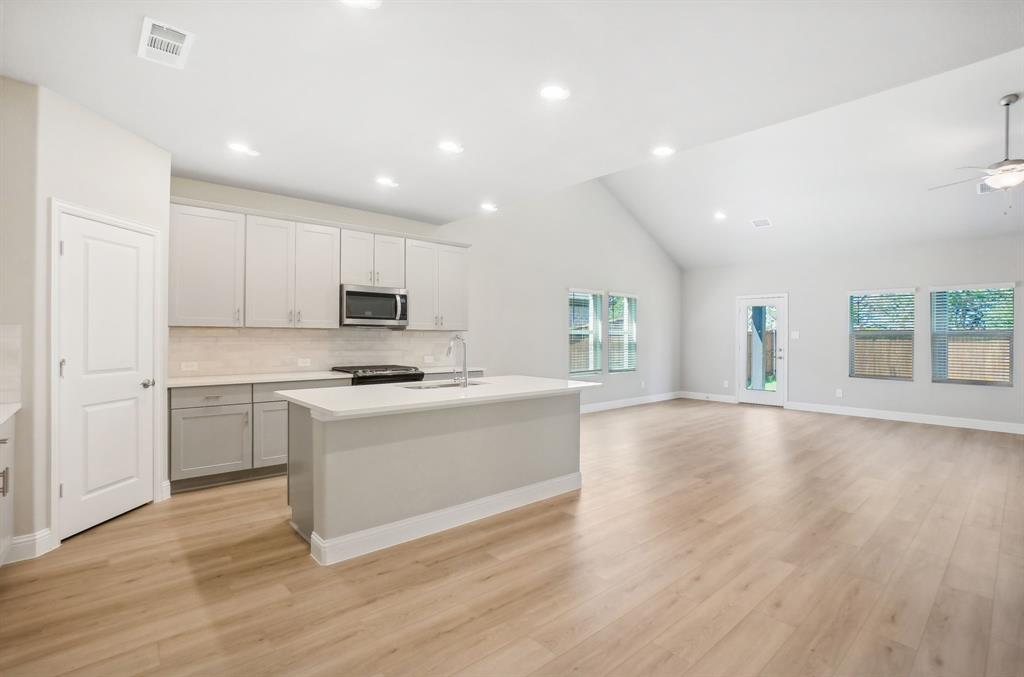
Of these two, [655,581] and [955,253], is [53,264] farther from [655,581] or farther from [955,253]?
[955,253]

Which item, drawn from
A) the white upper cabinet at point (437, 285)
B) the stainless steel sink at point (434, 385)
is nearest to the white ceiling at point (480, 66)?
the white upper cabinet at point (437, 285)

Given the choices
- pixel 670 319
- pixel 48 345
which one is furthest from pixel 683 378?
pixel 48 345

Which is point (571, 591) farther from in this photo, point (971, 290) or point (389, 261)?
point (971, 290)

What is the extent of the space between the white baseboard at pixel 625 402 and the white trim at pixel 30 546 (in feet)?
20.3

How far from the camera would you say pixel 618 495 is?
3.93 m

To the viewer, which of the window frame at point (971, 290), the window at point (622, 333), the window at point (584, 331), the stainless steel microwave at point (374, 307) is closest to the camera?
the stainless steel microwave at point (374, 307)

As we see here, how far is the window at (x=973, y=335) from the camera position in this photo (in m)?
6.82

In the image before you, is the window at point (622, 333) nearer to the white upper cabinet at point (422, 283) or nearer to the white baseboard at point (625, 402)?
the white baseboard at point (625, 402)

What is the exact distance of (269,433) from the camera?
4328 millimetres

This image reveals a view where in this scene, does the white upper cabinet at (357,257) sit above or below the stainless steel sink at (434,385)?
above

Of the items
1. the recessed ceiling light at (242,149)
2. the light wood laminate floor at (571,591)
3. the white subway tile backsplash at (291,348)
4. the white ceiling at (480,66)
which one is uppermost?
the white ceiling at (480,66)

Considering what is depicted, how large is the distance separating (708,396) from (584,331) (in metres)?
3.36

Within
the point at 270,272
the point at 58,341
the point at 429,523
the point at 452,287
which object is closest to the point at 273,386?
the point at 270,272

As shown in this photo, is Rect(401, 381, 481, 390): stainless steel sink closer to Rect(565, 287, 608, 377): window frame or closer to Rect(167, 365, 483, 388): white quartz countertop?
Rect(167, 365, 483, 388): white quartz countertop
